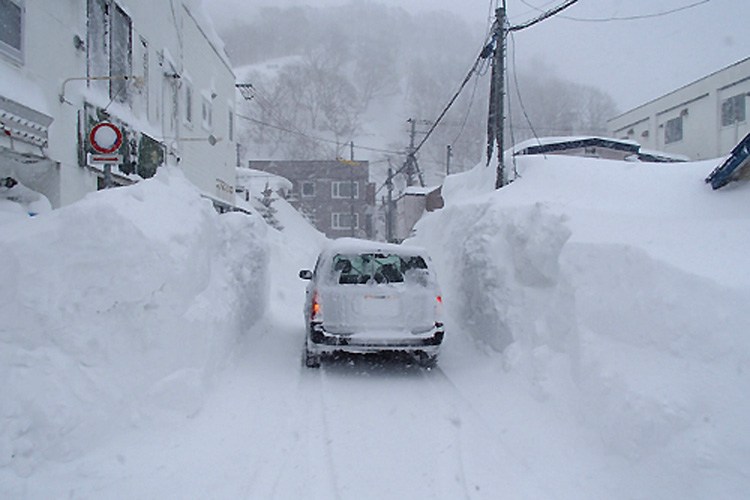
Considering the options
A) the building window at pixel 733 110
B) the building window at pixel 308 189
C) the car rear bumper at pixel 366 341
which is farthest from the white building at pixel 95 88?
the building window at pixel 308 189

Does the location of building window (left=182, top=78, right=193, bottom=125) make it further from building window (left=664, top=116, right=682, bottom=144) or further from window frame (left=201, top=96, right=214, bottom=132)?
building window (left=664, top=116, right=682, bottom=144)

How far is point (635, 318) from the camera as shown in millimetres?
4762

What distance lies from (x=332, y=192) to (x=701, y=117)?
29004 mm

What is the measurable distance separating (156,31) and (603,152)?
1815 cm

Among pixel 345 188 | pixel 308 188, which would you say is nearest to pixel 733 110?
pixel 345 188

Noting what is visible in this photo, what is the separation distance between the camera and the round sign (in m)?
7.74

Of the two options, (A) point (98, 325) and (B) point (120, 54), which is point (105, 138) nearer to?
(A) point (98, 325)

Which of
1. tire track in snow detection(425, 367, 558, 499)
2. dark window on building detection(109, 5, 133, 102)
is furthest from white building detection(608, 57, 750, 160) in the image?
tire track in snow detection(425, 367, 558, 499)

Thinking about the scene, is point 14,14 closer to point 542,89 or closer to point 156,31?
point 156,31

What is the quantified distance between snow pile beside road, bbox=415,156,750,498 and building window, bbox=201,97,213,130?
495 inches

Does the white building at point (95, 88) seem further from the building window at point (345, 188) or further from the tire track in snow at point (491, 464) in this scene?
the building window at point (345, 188)

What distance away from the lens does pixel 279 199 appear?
142 feet

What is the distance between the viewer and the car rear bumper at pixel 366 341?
7199mm

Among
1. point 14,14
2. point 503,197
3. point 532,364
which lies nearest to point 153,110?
point 14,14
